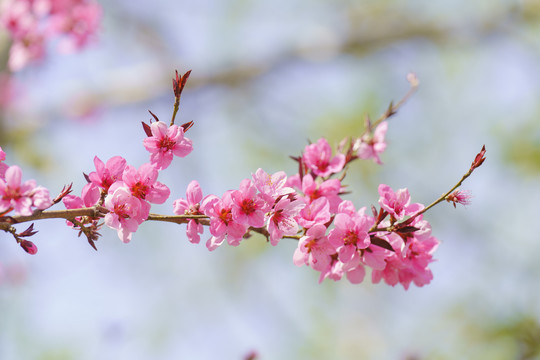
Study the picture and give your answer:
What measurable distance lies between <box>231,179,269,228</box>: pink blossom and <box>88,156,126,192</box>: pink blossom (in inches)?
13.1

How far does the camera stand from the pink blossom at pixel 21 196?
110cm

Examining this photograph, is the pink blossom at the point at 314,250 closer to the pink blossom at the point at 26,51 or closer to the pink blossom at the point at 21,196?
the pink blossom at the point at 21,196

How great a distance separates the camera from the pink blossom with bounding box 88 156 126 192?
132 centimetres

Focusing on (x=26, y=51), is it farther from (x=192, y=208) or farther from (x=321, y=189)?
(x=321, y=189)

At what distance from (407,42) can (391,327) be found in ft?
15.1

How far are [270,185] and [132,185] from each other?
1.25 feet

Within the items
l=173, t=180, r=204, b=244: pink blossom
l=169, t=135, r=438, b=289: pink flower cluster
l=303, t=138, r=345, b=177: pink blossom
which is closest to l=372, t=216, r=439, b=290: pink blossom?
l=169, t=135, r=438, b=289: pink flower cluster

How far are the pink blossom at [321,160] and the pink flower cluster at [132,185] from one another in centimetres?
47

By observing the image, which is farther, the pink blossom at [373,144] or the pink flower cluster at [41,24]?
the pink flower cluster at [41,24]

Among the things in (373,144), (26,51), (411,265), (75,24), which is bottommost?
(411,265)

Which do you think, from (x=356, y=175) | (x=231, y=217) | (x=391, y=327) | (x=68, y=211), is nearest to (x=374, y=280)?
(x=231, y=217)

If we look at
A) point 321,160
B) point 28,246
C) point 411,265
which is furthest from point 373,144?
point 28,246

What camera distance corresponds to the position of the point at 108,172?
133 cm

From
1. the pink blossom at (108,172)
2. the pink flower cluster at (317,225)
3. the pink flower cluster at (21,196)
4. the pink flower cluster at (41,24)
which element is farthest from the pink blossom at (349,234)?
the pink flower cluster at (41,24)
